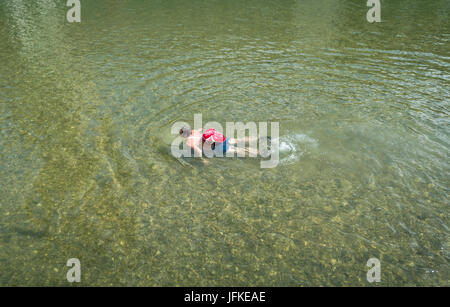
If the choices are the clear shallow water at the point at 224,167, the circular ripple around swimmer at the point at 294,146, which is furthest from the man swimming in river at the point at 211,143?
the circular ripple around swimmer at the point at 294,146

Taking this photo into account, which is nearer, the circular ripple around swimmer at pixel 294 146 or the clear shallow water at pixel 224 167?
the clear shallow water at pixel 224 167

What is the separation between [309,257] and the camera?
7.40 metres

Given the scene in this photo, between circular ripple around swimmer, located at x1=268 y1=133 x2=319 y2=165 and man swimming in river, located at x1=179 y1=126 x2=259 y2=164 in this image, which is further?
man swimming in river, located at x1=179 y1=126 x2=259 y2=164

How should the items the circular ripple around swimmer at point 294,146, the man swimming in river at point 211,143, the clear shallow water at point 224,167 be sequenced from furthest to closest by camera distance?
the man swimming in river at point 211,143, the circular ripple around swimmer at point 294,146, the clear shallow water at point 224,167

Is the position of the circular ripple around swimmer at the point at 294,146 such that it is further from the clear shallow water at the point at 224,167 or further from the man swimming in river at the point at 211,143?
the man swimming in river at the point at 211,143

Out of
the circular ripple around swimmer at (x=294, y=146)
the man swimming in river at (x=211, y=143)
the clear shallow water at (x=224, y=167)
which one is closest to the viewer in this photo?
the clear shallow water at (x=224, y=167)

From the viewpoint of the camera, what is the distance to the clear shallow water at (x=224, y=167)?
24.1 feet

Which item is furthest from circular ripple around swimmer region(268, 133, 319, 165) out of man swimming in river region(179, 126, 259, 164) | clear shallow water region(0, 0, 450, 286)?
man swimming in river region(179, 126, 259, 164)

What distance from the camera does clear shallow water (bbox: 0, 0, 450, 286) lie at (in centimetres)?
736

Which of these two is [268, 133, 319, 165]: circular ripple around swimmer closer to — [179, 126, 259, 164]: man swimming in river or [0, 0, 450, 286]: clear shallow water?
[0, 0, 450, 286]: clear shallow water

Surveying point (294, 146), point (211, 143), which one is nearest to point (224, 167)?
point (211, 143)

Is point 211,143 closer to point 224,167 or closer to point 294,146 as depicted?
point 224,167

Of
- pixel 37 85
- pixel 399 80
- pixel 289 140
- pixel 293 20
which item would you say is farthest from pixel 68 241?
pixel 293 20

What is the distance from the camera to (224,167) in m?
10.3
